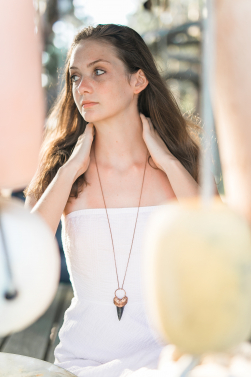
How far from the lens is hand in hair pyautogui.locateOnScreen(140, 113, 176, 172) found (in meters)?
1.24

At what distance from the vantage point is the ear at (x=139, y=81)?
4.28ft

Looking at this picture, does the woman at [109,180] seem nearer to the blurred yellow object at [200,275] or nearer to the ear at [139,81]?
the ear at [139,81]

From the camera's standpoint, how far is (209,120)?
28 centimetres

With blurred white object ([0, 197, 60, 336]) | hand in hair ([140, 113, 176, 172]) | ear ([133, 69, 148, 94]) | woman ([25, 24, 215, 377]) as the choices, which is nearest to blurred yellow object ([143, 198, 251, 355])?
blurred white object ([0, 197, 60, 336])

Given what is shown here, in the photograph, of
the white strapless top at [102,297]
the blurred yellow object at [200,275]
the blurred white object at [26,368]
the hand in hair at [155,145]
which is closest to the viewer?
the blurred yellow object at [200,275]

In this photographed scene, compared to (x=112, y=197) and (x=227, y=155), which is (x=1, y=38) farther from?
(x=112, y=197)

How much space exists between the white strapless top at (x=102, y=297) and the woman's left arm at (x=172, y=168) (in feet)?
0.43

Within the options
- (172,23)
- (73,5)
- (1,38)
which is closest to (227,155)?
(1,38)

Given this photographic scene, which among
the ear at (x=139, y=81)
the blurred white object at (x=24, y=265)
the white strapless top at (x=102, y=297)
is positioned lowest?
the white strapless top at (x=102, y=297)

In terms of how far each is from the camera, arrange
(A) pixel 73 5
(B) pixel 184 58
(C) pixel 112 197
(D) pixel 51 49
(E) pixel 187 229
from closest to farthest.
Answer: (E) pixel 187 229
(C) pixel 112 197
(A) pixel 73 5
(B) pixel 184 58
(D) pixel 51 49

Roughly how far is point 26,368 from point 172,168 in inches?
27.0

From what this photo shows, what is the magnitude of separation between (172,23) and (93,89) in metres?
3.92

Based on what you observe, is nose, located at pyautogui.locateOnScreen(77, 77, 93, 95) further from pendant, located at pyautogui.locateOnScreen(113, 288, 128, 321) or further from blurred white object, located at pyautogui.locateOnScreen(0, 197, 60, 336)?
blurred white object, located at pyautogui.locateOnScreen(0, 197, 60, 336)

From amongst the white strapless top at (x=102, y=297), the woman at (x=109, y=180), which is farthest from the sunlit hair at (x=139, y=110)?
the white strapless top at (x=102, y=297)
